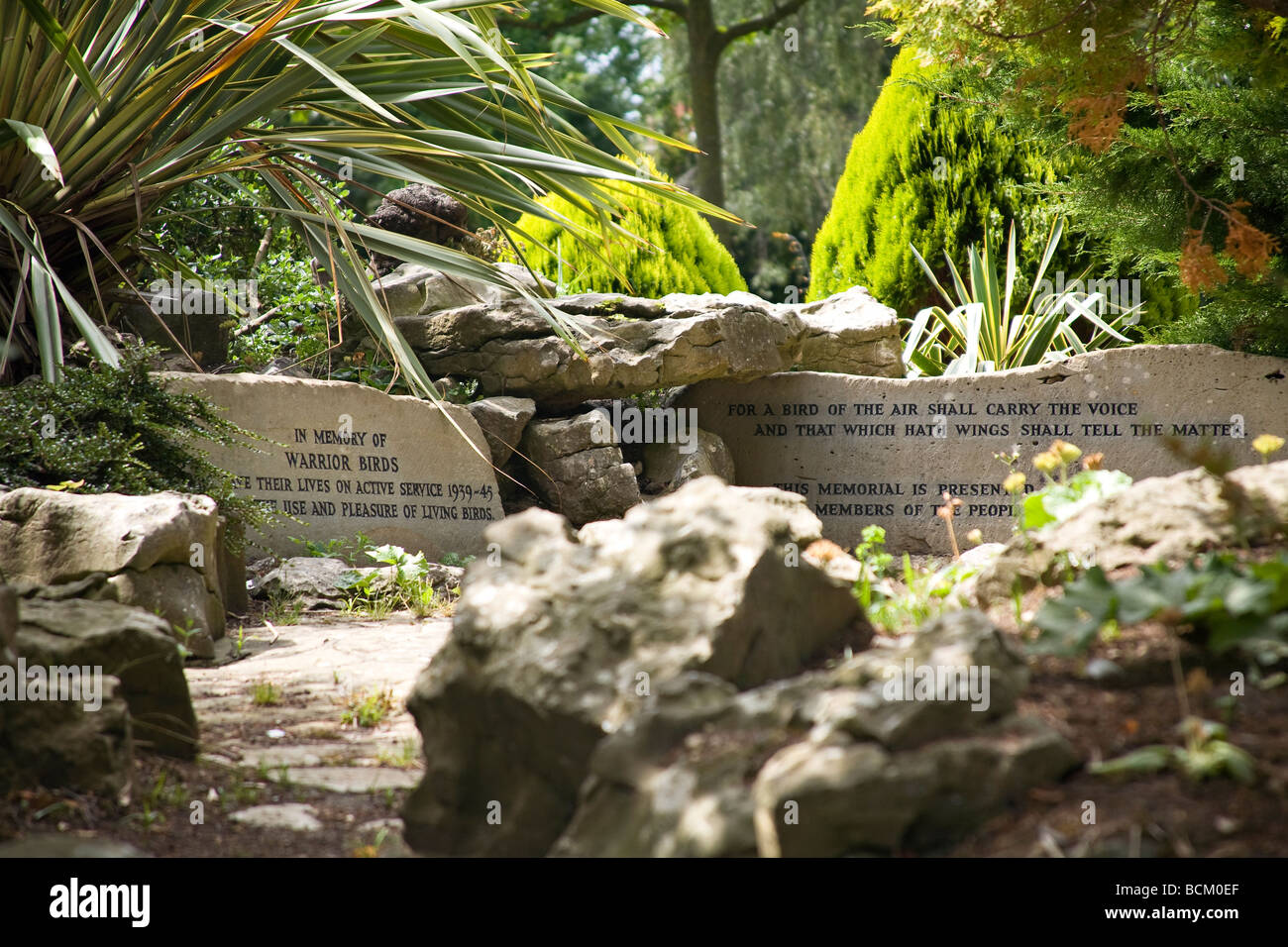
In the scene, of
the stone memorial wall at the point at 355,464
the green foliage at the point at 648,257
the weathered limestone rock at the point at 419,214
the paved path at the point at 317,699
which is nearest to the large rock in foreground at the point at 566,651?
the paved path at the point at 317,699

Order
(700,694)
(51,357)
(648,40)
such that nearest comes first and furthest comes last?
(700,694) → (51,357) → (648,40)

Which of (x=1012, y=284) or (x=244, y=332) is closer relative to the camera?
(x=244, y=332)

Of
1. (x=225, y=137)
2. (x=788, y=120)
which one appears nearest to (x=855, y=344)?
(x=225, y=137)

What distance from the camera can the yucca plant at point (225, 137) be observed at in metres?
4.45

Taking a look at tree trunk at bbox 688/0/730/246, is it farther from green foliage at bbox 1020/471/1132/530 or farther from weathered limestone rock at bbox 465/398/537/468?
green foliage at bbox 1020/471/1132/530

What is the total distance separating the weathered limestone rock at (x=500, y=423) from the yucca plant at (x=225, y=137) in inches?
29.4

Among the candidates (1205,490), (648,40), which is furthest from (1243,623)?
(648,40)

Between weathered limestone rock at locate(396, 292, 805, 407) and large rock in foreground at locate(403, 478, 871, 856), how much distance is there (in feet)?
11.2

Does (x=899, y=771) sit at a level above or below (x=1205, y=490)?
below

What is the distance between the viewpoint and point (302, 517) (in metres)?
5.30

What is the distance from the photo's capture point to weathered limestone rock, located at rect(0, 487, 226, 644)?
3.60 m

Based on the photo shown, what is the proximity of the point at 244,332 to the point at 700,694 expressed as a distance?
4.81 metres

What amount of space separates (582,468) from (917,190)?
3.59m
